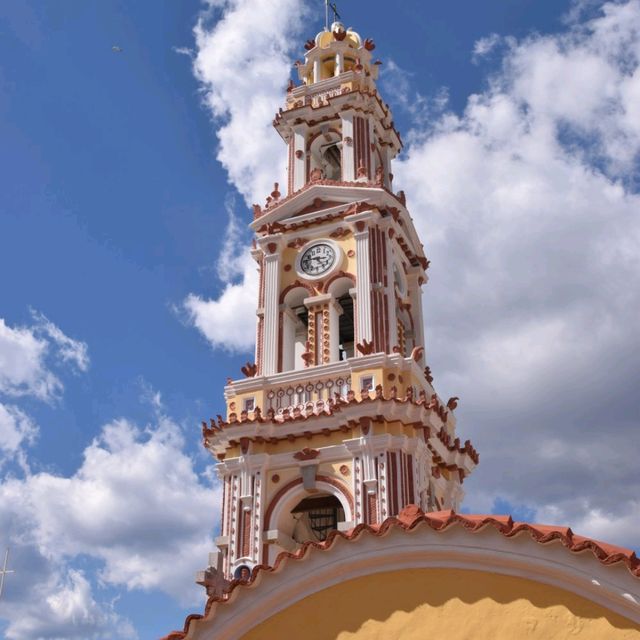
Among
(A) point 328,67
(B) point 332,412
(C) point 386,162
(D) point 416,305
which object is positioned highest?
(A) point 328,67

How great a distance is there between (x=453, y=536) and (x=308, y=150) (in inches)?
635

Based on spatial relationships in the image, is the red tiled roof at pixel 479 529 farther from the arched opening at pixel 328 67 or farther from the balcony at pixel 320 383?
the arched opening at pixel 328 67

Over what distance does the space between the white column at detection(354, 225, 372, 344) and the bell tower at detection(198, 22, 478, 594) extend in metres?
0.03

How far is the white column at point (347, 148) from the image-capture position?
20.1 metres

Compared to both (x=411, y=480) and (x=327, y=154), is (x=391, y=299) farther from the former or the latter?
(x=327, y=154)

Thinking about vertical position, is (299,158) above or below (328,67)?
below

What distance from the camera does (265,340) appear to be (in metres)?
18.0

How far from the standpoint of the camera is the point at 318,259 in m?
18.8

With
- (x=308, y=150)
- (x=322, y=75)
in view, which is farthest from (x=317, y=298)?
(x=322, y=75)

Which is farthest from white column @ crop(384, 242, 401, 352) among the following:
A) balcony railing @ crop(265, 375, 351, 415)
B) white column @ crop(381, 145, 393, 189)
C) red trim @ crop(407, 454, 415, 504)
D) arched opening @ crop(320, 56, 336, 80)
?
arched opening @ crop(320, 56, 336, 80)

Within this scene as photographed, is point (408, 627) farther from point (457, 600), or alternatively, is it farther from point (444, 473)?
point (444, 473)

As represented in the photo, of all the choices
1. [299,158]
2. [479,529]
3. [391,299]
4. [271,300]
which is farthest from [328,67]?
[479,529]

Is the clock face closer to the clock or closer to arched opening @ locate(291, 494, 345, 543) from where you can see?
the clock

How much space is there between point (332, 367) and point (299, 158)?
6.92 metres
